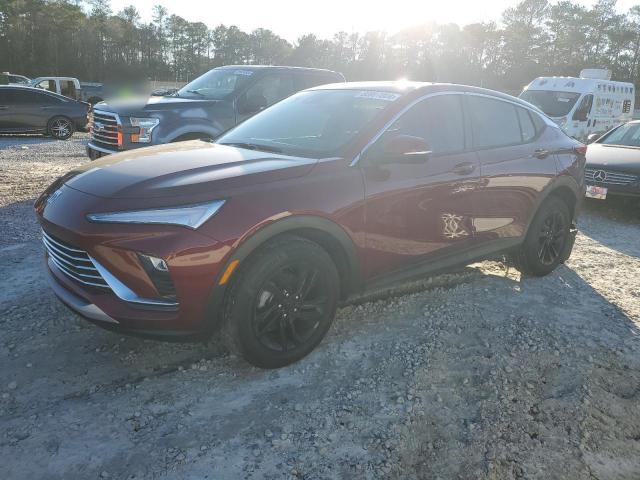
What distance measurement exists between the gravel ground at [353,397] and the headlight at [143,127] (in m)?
2.82

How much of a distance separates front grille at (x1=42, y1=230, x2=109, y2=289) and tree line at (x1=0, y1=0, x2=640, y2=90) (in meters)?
53.7

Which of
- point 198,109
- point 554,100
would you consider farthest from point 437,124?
point 554,100

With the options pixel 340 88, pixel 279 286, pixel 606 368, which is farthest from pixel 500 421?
pixel 340 88

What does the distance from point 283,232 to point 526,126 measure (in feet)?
9.13

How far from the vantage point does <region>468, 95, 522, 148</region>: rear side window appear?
161 inches

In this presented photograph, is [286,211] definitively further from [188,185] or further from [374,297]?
[374,297]

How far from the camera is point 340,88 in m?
4.14

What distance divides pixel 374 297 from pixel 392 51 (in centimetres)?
8217

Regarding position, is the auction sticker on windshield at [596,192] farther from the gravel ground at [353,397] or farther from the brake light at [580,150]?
the gravel ground at [353,397]

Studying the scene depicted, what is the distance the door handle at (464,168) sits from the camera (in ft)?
12.4

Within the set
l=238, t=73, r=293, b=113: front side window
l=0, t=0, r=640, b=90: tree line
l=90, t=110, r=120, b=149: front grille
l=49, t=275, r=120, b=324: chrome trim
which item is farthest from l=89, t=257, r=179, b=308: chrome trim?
l=0, t=0, r=640, b=90: tree line

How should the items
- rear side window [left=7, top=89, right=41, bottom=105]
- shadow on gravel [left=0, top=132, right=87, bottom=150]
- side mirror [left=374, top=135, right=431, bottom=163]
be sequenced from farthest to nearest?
rear side window [left=7, top=89, right=41, bottom=105] → shadow on gravel [left=0, top=132, right=87, bottom=150] → side mirror [left=374, top=135, right=431, bottom=163]

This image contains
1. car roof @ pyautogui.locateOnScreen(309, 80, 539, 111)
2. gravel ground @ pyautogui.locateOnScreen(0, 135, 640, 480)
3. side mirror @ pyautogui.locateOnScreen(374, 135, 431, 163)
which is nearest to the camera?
gravel ground @ pyautogui.locateOnScreen(0, 135, 640, 480)

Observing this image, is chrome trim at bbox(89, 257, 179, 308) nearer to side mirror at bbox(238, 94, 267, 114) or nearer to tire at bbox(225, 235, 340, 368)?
tire at bbox(225, 235, 340, 368)
